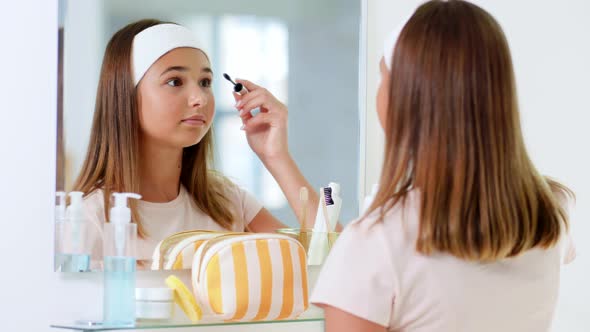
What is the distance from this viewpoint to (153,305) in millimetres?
1270

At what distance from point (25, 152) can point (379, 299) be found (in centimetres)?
75

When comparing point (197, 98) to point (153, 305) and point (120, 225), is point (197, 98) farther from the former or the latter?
point (153, 305)

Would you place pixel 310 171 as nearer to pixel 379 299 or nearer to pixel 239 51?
pixel 239 51

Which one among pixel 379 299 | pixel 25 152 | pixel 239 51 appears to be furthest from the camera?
pixel 239 51

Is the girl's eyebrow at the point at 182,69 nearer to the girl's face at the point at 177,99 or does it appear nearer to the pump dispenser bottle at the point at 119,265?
the girl's face at the point at 177,99

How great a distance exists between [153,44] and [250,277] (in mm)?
438

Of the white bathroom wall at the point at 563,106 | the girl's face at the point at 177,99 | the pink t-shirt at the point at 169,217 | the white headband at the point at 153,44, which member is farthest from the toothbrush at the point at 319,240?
the white bathroom wall at the point at 563,106

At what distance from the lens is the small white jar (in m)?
1.27

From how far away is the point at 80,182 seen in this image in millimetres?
1354

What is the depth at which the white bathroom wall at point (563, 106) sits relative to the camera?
5.65 feet

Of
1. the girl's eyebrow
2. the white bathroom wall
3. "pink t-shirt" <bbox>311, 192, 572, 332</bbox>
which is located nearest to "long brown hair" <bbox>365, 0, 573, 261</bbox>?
"pink t-shirt" <bbox>311, 192, 572, 332</bbox>

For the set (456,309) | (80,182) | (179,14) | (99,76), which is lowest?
(456,309)

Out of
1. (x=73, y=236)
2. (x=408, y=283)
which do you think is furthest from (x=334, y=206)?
(x=408, y=283)

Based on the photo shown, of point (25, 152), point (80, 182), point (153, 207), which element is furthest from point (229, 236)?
point (25, 152)
